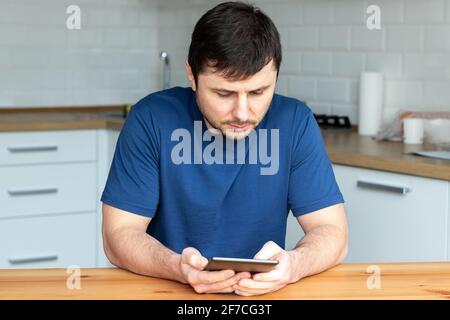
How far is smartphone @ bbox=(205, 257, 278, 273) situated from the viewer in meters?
1.56

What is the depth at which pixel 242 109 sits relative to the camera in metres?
1.90

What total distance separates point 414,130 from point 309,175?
1449 millimetres

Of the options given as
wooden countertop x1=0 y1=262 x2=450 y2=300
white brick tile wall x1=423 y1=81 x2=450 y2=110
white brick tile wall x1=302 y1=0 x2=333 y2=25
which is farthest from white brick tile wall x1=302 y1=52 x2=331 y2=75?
wooden countertop x1=0 y1=262 x2=450 y2=300

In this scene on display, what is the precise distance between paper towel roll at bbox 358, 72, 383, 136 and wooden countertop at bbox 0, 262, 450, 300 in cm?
194

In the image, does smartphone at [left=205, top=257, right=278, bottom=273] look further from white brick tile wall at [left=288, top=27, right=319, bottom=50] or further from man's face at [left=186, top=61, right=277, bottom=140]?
white brick tile wall at [left=288, top=27, right=319, bottom=50]

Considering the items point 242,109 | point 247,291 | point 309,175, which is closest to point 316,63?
point 309,175

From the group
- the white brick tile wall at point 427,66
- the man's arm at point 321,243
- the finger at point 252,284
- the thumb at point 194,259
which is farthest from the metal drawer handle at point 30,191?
the finger at point 252,284

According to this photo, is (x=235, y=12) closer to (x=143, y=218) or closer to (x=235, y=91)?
(x=235, y=91)

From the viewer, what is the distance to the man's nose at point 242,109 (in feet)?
6.22

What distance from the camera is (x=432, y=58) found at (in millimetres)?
3561

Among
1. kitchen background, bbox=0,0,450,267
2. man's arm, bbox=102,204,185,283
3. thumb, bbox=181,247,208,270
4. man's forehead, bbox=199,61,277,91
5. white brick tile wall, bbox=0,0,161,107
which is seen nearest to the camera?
thumb, bbox=181,247,208,270

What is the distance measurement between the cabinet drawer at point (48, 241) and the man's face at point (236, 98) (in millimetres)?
2348

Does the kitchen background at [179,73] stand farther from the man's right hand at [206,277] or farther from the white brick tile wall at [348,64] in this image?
the man's right hand at [206,277]
